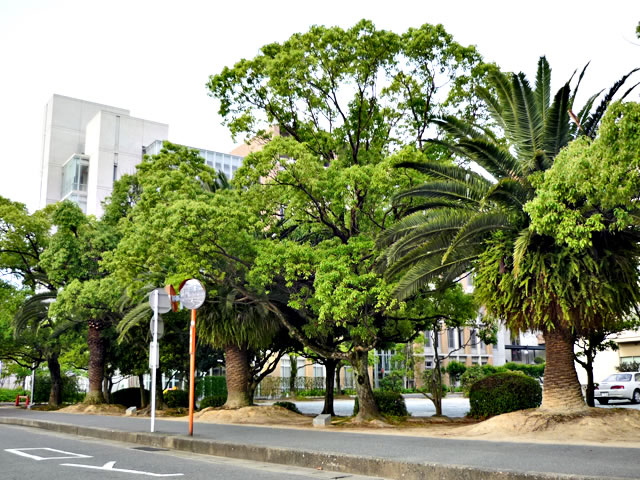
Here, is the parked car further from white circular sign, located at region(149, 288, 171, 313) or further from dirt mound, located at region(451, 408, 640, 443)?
white circular sign, located at region(149, 288, 171, 313)

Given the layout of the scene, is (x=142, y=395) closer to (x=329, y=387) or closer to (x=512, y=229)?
(x=329, y=387)

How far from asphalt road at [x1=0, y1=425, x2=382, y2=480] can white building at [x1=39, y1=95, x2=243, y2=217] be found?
56.1 meters

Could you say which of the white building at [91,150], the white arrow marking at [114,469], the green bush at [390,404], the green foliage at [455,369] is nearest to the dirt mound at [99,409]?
the green bush at [390,404]

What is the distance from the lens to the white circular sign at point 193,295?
12.6 m

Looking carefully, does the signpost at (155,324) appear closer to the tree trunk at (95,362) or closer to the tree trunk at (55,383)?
the tree trunk at (95,362)

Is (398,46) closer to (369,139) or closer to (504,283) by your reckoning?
(369,139)

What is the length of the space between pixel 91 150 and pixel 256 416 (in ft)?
190

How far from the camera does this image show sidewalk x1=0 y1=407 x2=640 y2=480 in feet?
23.3

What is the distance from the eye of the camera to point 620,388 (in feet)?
91.8

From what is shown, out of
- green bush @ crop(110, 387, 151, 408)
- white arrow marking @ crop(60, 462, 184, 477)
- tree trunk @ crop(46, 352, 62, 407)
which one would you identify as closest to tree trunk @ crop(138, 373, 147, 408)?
green bush @ crop(110, 387, 151, 408)

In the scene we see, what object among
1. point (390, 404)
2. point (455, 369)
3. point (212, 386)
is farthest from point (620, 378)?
point (455, 369)

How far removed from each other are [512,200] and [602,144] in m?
4.85

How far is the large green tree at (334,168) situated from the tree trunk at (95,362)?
13142 millimetres

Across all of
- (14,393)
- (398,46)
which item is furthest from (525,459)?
(14,393)
